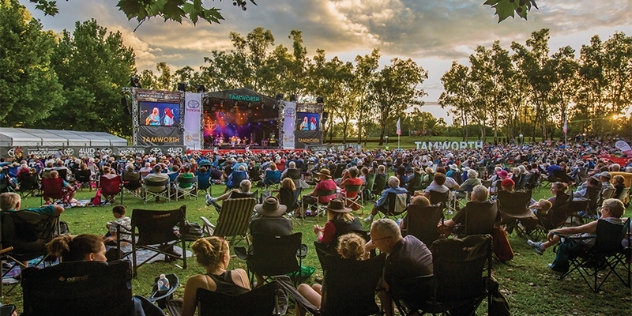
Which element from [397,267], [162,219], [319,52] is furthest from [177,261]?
[319,52]

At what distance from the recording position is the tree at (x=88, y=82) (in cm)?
3278

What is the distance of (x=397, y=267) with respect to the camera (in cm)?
289

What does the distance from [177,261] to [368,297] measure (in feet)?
Answer: 10.7

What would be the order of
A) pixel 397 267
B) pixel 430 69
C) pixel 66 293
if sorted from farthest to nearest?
pixel 430 69, pixel 397 267, pixel 66 293

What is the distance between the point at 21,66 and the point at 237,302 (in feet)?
90.2

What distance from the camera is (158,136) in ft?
77.5

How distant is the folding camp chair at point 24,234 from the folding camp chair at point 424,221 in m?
4.18

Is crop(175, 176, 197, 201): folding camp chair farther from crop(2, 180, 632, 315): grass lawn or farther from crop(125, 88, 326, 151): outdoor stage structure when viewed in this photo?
crop(125, 88, 326, 151): outdoor stage structure

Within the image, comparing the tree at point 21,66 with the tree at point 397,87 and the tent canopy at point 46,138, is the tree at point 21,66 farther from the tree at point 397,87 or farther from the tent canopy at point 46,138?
the tree at point 397,87

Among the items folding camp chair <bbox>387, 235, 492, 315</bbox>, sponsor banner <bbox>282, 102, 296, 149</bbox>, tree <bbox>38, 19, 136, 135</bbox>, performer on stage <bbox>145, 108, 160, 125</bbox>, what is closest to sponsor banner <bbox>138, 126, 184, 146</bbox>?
performer on stage <bbox>145, 108, 160, 125</bbox>

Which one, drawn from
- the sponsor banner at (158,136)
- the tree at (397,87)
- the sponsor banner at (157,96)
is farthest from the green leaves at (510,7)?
the tree at (397,87)

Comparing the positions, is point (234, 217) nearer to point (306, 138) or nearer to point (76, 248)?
point (76, 248)

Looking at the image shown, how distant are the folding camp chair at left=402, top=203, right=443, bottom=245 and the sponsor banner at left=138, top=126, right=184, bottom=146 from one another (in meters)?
22.0

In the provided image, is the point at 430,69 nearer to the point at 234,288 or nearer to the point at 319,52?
the point at 319,52
